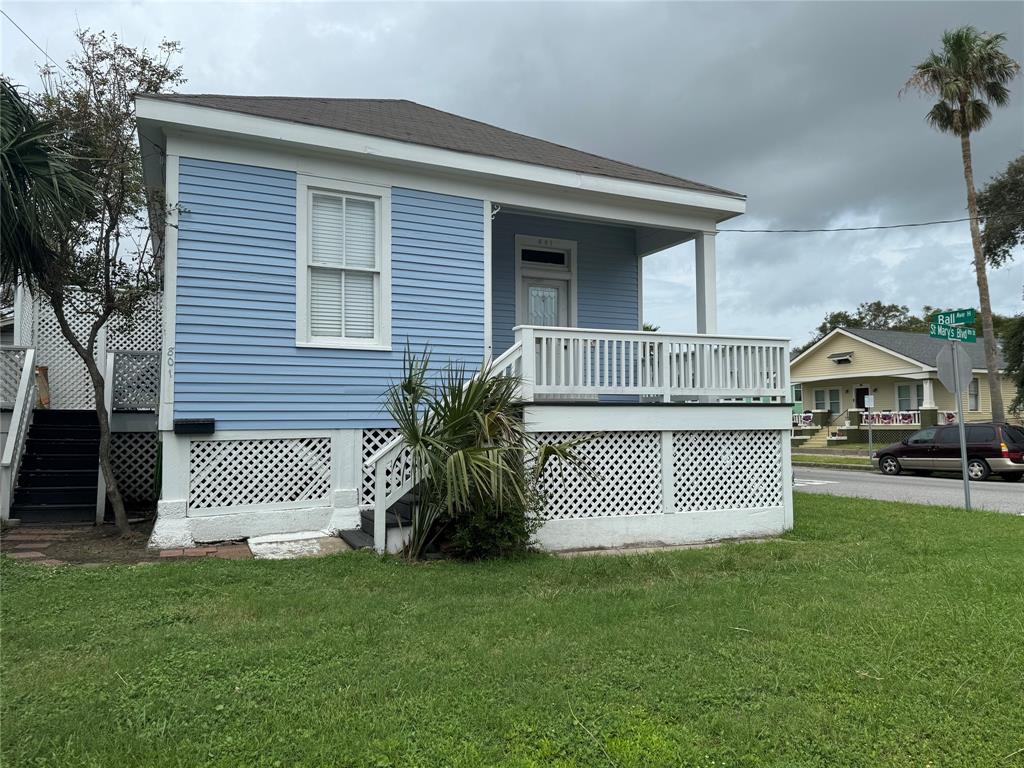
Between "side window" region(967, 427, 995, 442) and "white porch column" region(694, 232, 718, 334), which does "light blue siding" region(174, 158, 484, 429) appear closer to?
"white porch column" region(694, 232, 718, 334)

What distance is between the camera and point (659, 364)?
787cm

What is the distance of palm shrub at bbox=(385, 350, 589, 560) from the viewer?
230 inches

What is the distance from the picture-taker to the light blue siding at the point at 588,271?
33.1ft

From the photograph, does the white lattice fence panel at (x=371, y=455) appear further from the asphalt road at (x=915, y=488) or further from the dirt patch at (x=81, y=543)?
the asphalt road at (x=915, y=488)

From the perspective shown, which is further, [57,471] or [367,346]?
[57,471]

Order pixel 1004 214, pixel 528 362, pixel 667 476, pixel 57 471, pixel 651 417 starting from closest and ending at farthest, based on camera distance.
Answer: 1. pixel 528 362
2. pixel 651 417
3. pixel 667 476
4. pixel 57 471
5. pixel 1004 214

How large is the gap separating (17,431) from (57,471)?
77cm

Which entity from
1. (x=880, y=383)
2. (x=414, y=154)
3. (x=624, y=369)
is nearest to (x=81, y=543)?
(x=414, y=154)

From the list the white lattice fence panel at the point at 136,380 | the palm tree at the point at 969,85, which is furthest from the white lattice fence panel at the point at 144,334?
the palm tree at the point at 969,85

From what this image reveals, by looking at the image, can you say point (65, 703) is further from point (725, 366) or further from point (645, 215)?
point (645, 215)

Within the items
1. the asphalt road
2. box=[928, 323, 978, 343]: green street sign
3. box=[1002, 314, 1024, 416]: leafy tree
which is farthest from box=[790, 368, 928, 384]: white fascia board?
box=[928, 323, 978, 343]: green street sign

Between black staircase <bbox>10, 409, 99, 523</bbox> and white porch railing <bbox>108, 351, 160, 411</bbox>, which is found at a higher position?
white porch railing <bbox>108, 351, 160, 411</bbox>

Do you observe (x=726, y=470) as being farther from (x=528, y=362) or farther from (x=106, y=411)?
(x=106, y=411)

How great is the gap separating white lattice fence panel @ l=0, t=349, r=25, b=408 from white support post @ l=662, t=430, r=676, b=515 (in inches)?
310
